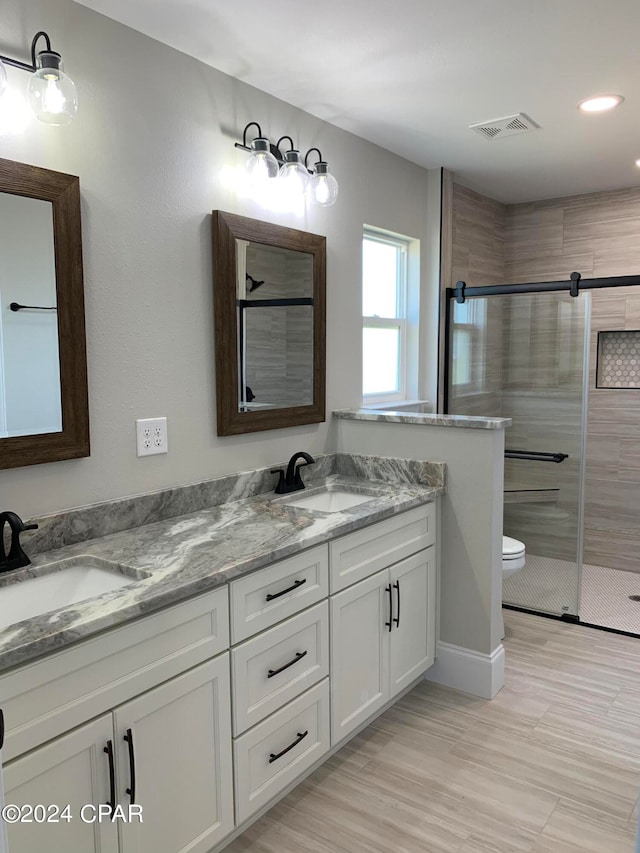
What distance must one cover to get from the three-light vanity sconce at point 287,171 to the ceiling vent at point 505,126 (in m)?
0.81

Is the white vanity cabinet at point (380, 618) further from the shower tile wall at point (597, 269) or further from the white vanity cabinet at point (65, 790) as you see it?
the shower tile wall at point (597, 269)

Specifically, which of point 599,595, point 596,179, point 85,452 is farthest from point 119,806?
point 596,179

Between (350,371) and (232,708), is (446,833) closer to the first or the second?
(232,708)

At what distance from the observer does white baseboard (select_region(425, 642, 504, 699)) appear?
2.65m

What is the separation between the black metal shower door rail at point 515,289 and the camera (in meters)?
3.12

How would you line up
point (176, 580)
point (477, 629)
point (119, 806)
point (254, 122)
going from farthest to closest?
point (477, 629)
point (254, 122)
point (176, 580)
point (119, 806)

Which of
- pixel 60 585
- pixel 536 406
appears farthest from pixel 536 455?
pixel 60 585

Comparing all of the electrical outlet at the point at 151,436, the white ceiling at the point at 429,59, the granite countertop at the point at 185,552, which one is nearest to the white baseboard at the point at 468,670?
the granite countertop at the point at 185,552

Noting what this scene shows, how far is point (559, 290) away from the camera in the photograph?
10.9 ft

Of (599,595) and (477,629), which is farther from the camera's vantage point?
(599,595)

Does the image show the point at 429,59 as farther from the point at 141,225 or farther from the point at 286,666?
the point at 286,666

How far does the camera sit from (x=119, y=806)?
1.43 meters

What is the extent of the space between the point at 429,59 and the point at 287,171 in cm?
63

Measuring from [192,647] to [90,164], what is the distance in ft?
4.65
